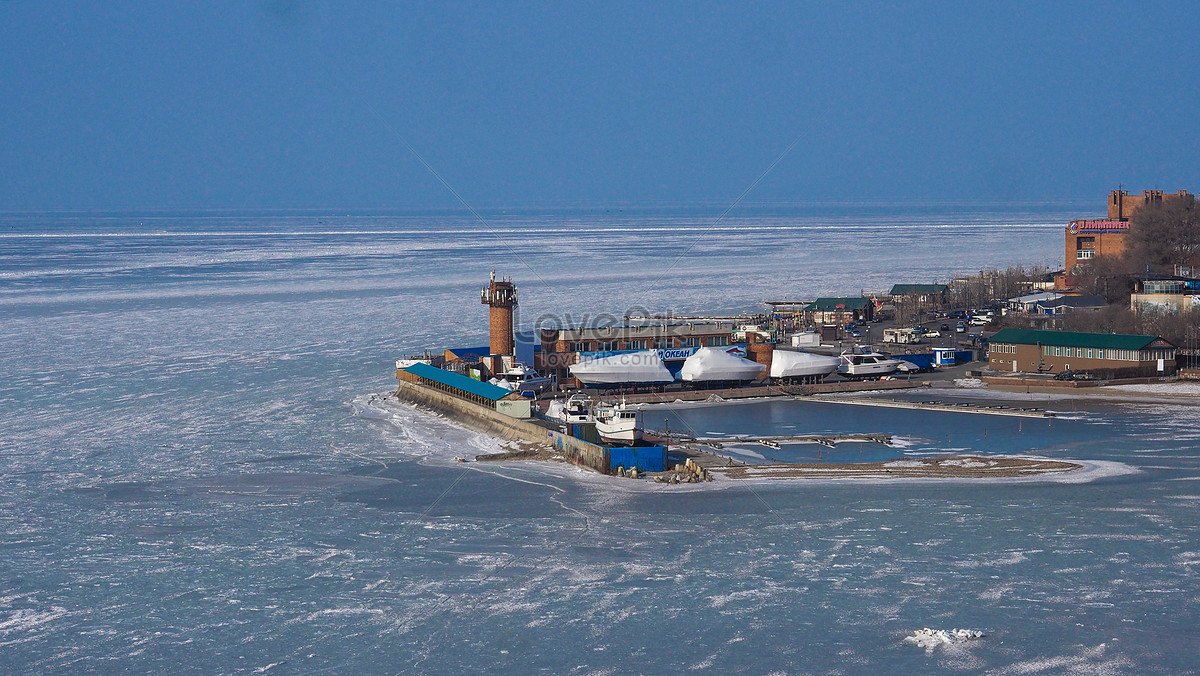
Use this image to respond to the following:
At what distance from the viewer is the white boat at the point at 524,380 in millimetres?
27428

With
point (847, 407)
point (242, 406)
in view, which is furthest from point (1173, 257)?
point (242, 406)

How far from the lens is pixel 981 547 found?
15.4 meters

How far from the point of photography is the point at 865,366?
98.8 feet

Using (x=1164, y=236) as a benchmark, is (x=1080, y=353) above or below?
below

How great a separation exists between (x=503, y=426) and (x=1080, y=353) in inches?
547

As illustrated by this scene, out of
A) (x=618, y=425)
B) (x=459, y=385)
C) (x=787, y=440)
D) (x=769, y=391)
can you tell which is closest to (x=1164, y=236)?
(x=769, y=391)

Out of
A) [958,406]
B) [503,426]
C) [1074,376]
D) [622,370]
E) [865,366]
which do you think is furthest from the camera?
[865,366]

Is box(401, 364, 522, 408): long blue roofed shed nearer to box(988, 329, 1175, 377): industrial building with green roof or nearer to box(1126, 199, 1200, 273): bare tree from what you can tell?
box(988, 329, 1175, 377): industrial building with green roof

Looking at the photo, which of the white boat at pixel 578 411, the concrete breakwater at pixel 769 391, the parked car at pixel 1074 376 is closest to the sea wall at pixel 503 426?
the white boat at pixel 578 411

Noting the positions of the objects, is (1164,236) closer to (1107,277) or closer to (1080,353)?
(1107,277)

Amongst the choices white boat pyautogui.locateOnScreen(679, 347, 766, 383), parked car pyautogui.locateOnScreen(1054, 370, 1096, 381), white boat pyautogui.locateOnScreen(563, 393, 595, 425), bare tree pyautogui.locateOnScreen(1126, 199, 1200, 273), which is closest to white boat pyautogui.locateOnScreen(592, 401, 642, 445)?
white boat pyautogui.locateOnScreen(563, 393, 595, 425)

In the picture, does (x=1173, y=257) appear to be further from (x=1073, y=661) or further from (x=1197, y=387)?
(x=1073, y=661)

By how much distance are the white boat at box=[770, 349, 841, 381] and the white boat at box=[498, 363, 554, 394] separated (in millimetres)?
5057

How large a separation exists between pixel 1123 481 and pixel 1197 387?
1036cm
